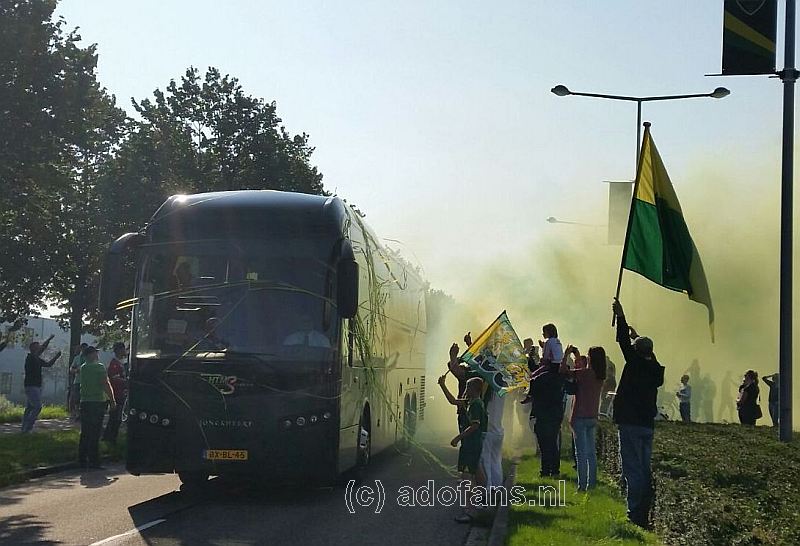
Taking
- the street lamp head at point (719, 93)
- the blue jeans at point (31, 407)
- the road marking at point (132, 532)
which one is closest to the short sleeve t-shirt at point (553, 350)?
the road marking at point (132, 532)

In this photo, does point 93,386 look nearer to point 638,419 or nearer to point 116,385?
point 116,385

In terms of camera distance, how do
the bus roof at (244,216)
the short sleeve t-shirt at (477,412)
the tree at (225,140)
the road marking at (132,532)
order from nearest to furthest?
the road marking at (132,532) → the short sleeve t-shirt at (477,412) → the bus roof at (244,216) → the tree at (225,140)

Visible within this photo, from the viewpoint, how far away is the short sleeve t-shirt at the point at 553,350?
16.5 metres

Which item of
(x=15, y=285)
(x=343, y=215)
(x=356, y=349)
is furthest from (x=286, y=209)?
(x=15, y=285)

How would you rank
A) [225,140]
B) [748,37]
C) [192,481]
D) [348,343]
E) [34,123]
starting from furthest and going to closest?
1. [225,140]
2. [34,123]
3. [192,481]
4. [748,37]
5. [348,343]

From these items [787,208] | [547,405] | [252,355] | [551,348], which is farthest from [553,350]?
[252,355]

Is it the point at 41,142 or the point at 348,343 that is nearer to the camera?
the point at 348,343

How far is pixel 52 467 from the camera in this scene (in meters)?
17.7

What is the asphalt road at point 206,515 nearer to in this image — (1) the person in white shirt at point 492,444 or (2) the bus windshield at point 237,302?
(1) the person in white shirt at point 492,444

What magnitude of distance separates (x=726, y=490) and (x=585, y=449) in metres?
5.26

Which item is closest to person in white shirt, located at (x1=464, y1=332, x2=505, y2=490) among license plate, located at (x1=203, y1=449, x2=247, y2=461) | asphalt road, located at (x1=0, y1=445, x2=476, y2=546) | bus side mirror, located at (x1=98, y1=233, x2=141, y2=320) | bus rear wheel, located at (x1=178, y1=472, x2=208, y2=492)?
asphalt road, located at (x1=0, y1=445, x2=476, y2=546)

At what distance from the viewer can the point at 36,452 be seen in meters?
19.6

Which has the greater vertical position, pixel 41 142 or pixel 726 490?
pixel 41 142

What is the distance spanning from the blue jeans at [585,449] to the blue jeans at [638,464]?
270 cm
